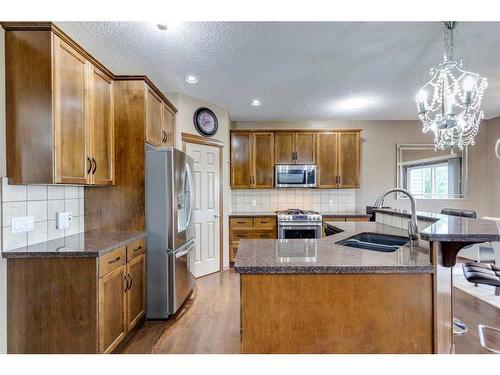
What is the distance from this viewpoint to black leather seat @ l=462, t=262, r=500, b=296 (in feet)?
7.36

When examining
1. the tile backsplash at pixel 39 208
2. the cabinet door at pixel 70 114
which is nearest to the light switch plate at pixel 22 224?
the tile backsplash at pixel 39 208

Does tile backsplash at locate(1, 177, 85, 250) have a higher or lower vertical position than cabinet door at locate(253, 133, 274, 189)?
lower

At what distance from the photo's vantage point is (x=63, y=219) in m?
2.24

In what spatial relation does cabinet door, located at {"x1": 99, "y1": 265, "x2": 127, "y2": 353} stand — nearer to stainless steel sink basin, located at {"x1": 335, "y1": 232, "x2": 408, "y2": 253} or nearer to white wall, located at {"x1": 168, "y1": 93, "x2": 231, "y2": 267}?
stainless steel sink basin, located at {"x1": 335, "y1": 232, "x2": 408, "y2": 253}

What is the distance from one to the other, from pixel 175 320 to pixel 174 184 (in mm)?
1304

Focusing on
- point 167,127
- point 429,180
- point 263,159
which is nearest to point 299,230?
point 263,159

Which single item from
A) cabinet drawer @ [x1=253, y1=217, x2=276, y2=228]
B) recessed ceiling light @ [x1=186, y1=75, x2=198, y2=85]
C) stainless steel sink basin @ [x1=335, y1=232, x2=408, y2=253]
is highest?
recessed ceiling light @ [x1=186, y1=75, x2=198, y2=85]

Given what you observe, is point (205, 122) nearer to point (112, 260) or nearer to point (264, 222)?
point (264, 222)

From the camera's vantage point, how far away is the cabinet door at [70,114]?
184 cm

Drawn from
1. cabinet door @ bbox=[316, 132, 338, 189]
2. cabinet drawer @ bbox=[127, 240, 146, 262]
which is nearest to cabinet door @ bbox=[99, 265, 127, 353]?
cabinet drawer @ bbox=[127, 240, 146, 262]

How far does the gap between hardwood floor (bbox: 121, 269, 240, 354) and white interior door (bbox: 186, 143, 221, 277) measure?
669mm

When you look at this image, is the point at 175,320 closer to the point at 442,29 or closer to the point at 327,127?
the point at 442,29

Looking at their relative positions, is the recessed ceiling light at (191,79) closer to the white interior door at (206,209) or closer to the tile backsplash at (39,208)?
the white interior door at (206,209)
